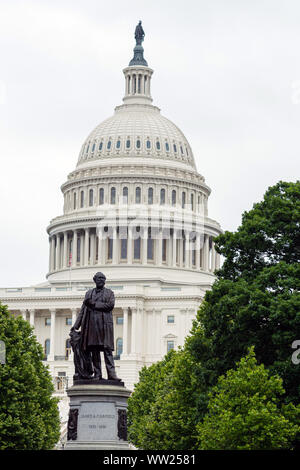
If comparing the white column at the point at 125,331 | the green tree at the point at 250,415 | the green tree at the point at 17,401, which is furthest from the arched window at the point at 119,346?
the green tree at the point at 250,415

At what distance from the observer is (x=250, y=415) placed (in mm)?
56594

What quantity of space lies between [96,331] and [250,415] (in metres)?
10.5

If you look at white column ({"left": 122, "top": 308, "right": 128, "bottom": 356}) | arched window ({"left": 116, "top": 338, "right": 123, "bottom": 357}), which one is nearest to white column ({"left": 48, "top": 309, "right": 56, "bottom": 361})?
arched window ({"left": 116, "top": 338, "right": 123, "bottom": 357})

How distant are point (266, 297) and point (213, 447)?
9.16 m

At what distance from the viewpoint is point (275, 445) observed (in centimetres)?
5691

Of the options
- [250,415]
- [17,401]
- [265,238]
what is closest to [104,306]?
[250,415]

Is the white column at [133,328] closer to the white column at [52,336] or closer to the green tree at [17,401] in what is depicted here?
the white column at [52,336]

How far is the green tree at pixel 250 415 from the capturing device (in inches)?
2229

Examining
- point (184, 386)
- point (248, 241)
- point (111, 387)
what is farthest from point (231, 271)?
point (111, 387)

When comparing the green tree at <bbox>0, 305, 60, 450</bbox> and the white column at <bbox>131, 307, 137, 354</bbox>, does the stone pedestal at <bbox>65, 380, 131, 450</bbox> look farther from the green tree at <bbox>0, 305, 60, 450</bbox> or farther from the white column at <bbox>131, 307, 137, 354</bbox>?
A: the white column at <bbox>131, 307, 137, 354</bbox>

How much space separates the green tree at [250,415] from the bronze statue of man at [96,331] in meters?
9.24

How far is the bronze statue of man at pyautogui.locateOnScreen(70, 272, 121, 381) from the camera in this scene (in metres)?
49.9

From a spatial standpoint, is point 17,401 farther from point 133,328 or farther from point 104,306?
point 133,328

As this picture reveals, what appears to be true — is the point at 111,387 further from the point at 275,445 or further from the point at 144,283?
the point at 144,283
